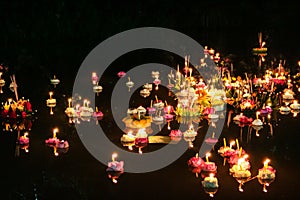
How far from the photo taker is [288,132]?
7.93 metres

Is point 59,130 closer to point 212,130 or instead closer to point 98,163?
point 98,163

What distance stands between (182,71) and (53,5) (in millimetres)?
6797

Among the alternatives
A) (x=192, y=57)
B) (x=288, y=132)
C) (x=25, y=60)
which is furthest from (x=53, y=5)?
(x=288, y=132)

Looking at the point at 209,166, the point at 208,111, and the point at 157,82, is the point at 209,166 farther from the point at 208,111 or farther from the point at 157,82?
the point at 157,82

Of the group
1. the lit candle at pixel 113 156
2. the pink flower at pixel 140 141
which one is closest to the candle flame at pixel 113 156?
the lit candle at pixel 113 156

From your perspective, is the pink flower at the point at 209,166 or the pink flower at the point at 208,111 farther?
the pink flower at the point at 208,111

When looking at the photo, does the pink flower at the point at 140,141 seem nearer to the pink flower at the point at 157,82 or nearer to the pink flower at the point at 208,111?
the pink flower at the point at 208,111

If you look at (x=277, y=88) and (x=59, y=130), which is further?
(x=277, y=88)

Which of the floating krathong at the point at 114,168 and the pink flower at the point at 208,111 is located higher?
the pink flower at the point at 208,111

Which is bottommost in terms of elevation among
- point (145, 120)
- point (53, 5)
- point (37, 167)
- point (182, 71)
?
point (37, 167)

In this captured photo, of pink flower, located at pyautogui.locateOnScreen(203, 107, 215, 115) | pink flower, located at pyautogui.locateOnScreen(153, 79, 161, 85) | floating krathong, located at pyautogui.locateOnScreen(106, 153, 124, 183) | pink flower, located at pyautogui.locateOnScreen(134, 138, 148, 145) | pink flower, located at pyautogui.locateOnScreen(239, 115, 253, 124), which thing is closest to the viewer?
floating krathong, located at pyautogui.locateOnScreen(106, 153, 124, 183)

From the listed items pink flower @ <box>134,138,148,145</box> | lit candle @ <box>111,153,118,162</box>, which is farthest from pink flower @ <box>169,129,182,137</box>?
lit candle @ <box>111,153,118,162</box>

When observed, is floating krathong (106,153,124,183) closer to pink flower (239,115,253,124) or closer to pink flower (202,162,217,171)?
pink flower (202,162,217,171)

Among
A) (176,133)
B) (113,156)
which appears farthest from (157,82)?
(113,156)
